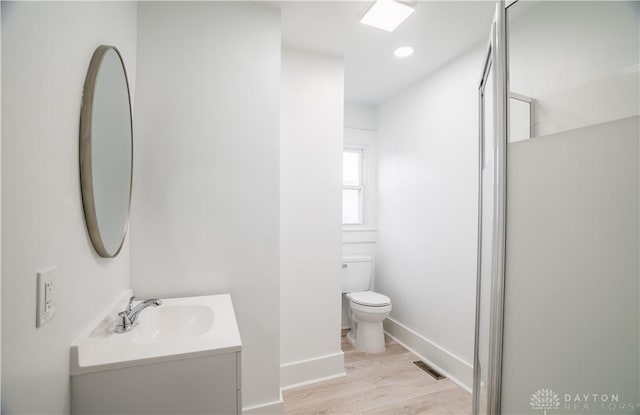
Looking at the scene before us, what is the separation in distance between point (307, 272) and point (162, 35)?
1776 millimetres

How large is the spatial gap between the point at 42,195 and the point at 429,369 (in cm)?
274

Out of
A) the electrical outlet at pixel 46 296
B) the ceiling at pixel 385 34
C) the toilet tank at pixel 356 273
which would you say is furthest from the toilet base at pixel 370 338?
the electrical outlet at pixel 46 296

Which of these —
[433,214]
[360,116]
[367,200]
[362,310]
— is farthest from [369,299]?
[360,116]

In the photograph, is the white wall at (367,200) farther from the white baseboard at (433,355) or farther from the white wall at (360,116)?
the white baseboard at (433,355)

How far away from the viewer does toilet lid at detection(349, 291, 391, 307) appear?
272 cm

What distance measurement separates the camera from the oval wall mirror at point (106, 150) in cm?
100

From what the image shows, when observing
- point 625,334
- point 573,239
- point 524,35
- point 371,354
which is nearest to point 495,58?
point 524,35

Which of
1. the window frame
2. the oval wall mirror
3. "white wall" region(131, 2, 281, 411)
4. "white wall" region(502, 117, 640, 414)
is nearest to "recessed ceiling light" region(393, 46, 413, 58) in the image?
"white wall" region(131, 2, 281, 411)

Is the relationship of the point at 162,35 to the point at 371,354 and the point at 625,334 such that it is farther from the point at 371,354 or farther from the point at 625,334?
the point at 371,354

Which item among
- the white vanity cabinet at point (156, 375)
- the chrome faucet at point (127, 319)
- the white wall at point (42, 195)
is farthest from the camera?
the chrome faucet at point (127, 319)

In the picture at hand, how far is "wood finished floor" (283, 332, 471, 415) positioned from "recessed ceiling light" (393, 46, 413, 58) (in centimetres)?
253

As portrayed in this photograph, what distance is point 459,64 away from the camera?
7.88 feet

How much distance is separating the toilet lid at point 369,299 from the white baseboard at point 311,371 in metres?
0.52

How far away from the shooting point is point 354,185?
3504mm
